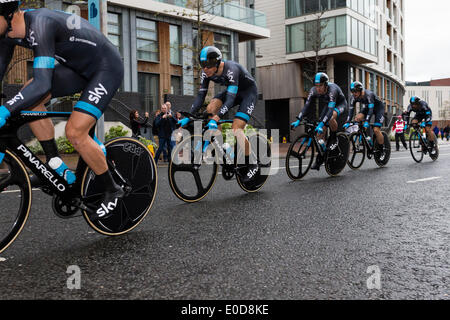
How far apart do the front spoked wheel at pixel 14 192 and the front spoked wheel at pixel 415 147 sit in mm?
11023

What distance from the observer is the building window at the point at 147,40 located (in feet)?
87.5

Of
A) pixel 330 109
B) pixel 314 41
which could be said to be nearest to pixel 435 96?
pixel 314 41

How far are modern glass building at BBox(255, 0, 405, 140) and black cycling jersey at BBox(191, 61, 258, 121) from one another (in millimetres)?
29032

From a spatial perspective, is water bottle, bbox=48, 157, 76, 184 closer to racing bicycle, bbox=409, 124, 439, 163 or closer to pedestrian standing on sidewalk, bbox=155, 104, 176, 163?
pedestrian standing on sidewalk, bbox=155, 104, 176, 163

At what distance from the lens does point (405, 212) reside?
5.15 meters

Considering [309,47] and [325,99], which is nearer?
[325,99]

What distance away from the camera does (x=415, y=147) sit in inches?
487

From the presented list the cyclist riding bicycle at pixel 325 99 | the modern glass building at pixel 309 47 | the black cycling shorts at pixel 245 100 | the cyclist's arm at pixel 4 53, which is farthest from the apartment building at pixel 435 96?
the cyclist's arm at pixel 4 53

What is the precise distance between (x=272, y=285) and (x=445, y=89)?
146m

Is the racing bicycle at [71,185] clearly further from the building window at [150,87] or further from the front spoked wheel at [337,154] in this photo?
the building window at [150,87]

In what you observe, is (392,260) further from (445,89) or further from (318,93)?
(445,89)

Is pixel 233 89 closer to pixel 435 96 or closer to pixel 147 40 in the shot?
pixel 147 40

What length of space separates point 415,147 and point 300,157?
5.36 meters

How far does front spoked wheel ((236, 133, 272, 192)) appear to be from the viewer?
6879mm
